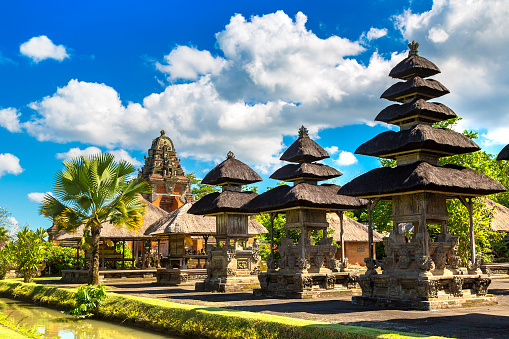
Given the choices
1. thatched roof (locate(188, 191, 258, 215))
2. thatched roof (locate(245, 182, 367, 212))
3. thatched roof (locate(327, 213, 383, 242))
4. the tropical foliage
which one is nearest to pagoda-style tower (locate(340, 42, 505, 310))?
thatched roof (locate(245, 182, 367, 212))

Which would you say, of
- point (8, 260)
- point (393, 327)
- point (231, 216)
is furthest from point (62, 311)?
point (393, 327)

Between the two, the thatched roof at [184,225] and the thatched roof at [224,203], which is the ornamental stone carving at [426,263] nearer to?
the thatched roof at [224,203]

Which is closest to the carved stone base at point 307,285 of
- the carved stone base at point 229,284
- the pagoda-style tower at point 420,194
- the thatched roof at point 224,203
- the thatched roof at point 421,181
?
the carved stone base at point 229,284

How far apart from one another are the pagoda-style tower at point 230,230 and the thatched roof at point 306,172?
5.74 ft

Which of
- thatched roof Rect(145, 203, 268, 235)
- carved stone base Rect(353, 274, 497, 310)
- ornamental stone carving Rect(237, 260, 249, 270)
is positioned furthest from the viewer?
thatched roof Rect(145, 203, 268, 235)

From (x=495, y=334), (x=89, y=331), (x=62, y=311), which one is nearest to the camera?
(x=495, y=334)

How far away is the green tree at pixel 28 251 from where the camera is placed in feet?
75.0

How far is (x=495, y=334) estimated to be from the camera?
8656mm

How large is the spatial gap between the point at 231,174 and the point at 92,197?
17.8ft

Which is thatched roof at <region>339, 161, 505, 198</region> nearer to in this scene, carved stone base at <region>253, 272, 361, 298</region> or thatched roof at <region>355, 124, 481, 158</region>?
thatched roof at <region>355, 124, 481, 158</region>

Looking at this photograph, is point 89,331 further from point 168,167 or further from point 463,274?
point 168,167

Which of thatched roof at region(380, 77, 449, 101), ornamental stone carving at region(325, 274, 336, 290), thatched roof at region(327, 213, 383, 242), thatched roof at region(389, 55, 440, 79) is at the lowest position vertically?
ornamental stone carving at region(325, 274, 336, 290)

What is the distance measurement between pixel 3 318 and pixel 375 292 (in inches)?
403

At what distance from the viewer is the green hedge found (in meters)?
8.54
